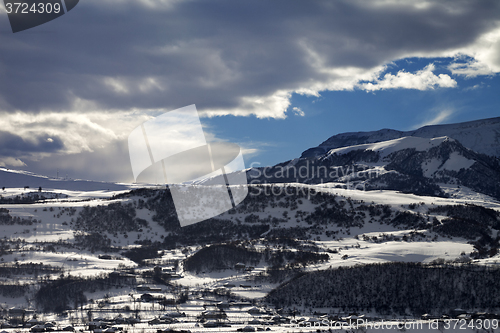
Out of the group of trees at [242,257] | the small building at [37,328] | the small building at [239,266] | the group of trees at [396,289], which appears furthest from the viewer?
the group of trees at [242,257]

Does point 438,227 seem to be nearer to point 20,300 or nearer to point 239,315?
point 239,315

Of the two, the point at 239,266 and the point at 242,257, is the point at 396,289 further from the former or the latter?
the point at 242,257

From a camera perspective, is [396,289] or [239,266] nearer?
[396,289]

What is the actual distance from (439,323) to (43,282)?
94006mm

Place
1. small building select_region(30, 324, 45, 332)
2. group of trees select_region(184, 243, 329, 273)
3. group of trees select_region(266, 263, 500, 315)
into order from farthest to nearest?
group of trees select_region(184, 243, 329, 273) → group of trees select_region(266, 263, 500, 315) → small building select_region(30, 324, 45, 332)

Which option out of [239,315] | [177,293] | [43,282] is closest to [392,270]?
[239,315]

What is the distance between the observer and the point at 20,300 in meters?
108

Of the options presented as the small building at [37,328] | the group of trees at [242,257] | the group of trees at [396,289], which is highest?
the group of trees at [242,257]

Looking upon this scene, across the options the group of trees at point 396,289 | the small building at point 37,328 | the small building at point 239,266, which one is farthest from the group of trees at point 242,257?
the small building at point 37,328

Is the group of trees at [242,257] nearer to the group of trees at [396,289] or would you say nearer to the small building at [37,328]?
the group of trees at [396,289]

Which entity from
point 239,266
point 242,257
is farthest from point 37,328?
point 242,257

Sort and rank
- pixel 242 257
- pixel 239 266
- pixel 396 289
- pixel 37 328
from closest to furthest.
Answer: pixel 37 328
pixel 396 289
pixel 239 266
pixel 242 257

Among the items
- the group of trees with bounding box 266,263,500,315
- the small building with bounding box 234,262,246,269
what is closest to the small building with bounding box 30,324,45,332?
the group of trees with bounding box 266,263,500,315

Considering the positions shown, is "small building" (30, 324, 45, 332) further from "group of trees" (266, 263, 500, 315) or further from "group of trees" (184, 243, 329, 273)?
"group of trees" (184, 243, 329, 273)
